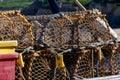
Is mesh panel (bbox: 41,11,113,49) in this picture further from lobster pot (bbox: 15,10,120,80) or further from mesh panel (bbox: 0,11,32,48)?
mesh panel (bbox: 0,11,32,48)

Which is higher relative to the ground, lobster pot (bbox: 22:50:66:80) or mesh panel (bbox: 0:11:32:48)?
mesh panel (bbox: 0:11:32:48)

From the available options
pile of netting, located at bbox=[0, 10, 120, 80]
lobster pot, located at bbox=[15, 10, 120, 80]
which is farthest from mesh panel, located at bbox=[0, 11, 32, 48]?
lobster pot, located at bbox=[15, 10, 120, 80]

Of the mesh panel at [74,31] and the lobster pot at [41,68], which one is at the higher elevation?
the mesh panel at [74,31]

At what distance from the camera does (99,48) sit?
542 cm

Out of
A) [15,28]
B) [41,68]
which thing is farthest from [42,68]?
[15,28]

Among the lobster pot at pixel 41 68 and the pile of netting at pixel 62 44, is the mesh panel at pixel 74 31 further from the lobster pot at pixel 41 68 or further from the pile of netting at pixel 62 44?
the lobster pot at pixel 41 68

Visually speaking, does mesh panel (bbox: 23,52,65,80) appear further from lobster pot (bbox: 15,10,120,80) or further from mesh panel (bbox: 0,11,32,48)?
mesh panel (bbox: 0,11,32,48)

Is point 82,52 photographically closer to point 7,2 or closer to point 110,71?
point 110,71

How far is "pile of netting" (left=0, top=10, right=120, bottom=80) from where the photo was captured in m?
5.03

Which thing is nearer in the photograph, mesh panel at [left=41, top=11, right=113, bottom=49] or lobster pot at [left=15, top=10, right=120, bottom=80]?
lobster pot at [left=15, top=10, right=120, bottom=80]

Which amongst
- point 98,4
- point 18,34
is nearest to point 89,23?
point 18,34

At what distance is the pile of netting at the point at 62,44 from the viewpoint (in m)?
5.03

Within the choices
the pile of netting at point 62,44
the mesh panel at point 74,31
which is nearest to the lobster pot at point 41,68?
the pile of netting at point 62,44

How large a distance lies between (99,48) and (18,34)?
38.7 inches
